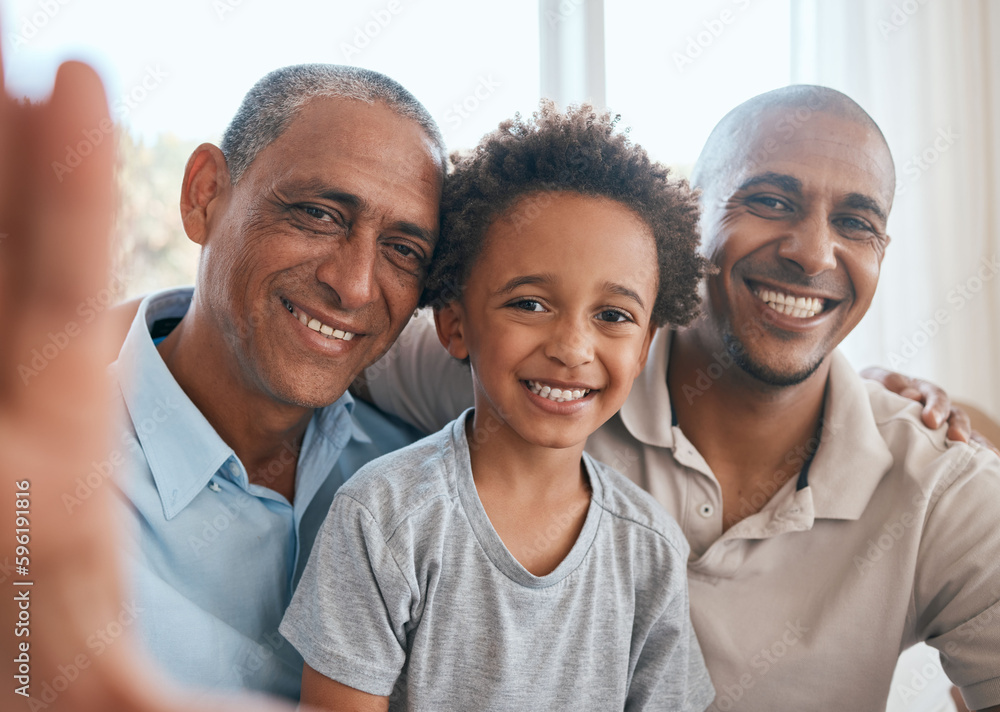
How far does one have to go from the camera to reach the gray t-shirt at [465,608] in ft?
3.93

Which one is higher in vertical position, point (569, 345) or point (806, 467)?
point (569, 345)

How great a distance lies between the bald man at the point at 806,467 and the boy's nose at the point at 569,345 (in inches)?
19.3

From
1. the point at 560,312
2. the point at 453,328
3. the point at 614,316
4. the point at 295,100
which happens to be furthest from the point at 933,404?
the point at 295,100

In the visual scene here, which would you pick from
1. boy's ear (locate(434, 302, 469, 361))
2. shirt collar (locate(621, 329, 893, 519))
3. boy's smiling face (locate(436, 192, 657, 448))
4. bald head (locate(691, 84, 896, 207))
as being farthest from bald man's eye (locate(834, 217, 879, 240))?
boy's ear (locate(434, 302, 469, 361))

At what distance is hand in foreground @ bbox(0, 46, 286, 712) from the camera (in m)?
0.47

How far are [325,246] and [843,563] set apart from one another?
3.99ft

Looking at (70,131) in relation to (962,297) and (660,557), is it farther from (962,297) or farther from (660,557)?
(962,297)

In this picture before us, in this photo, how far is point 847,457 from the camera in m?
1.60

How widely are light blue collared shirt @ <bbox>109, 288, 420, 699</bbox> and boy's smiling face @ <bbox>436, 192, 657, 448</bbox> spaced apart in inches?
21.6

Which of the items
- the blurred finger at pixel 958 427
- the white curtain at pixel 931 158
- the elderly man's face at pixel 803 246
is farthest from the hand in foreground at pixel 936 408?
the white curtain at pixel 931 158

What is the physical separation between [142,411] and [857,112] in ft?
5.23

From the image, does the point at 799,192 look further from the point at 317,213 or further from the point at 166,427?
the point at 166,427

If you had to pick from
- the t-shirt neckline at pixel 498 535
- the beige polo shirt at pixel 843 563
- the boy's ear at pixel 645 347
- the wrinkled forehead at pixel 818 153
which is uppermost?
the wrinkled forehead at pixel 818 153

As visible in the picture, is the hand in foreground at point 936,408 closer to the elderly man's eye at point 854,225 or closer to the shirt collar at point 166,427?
the elderly man's eye at point 854,225
